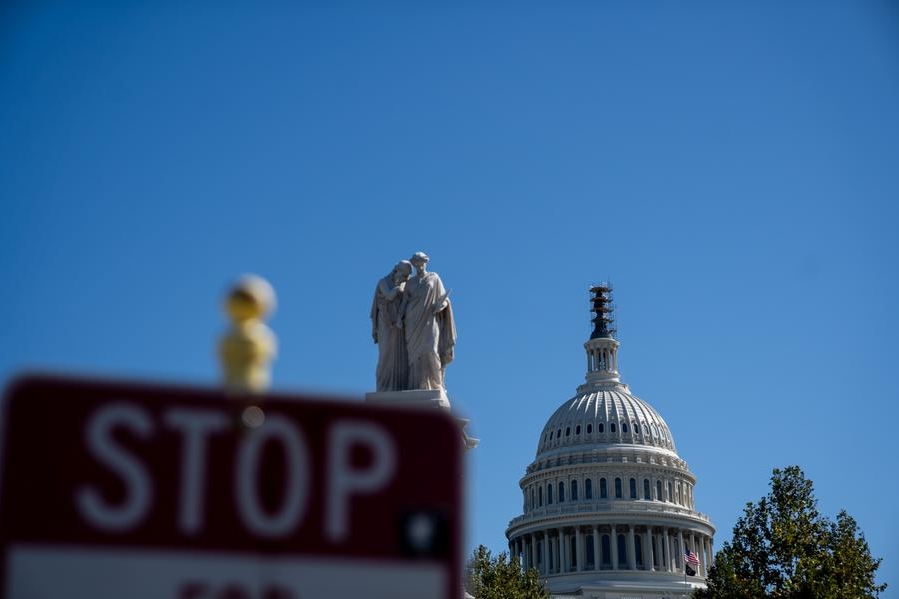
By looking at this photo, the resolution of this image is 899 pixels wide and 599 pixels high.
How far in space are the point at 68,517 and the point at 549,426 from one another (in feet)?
→ 586

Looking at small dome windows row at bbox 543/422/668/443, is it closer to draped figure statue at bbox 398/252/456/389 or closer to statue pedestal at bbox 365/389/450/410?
draped figure statue at bbox 398/252/456/389

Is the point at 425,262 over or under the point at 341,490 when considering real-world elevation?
over

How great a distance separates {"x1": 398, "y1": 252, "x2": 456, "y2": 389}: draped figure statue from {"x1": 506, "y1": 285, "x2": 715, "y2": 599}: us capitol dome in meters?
132

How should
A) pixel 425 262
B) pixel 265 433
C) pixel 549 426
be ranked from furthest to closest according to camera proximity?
pixel 549 426 → pixel 425 262 → pixel 265 433

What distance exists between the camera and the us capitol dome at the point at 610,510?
158625 mm

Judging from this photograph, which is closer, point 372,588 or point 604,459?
point 372,588

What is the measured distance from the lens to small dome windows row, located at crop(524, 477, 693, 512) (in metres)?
167

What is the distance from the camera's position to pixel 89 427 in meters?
4.42

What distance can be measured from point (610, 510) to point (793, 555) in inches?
4098

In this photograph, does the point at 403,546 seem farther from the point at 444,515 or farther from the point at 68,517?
the point at 68,517

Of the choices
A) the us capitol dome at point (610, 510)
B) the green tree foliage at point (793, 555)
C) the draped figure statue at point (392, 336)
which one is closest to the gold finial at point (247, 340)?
the draped figure statue at point (392, 336)

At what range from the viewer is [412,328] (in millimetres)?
22438

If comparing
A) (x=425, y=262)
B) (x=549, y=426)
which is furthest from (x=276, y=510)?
(x=549, y=426)

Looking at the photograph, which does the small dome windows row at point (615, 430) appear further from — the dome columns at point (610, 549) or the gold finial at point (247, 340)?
the gold finial at point (247, 340)
